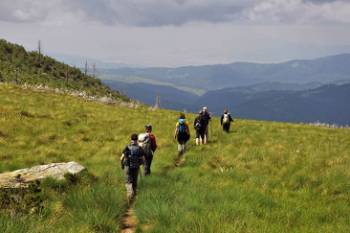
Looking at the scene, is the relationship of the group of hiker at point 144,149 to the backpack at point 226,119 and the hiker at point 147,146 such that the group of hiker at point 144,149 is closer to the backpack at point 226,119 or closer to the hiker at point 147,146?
the hiker at point 147,146

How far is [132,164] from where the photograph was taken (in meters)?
15.1

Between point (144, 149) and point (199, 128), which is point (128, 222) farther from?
point (199, 128)

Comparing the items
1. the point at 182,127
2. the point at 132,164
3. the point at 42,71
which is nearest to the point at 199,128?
the point at 182,127

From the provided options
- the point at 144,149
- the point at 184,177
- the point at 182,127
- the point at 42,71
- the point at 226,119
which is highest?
the point at 42,71

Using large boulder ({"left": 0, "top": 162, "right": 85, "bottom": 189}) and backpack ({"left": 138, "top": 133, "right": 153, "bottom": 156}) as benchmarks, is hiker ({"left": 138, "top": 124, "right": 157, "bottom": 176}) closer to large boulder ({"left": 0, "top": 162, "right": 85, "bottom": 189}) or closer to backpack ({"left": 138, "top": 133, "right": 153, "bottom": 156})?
backpack ({"left": 138, "top": 133, "right": 153, "bottom": 156})

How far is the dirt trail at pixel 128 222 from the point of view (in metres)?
10.8

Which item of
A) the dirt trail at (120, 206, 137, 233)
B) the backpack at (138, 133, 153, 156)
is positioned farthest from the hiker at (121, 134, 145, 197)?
the backpack at (138, 133, 153, 156)

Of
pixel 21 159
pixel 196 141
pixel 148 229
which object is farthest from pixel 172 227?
pixel 196 141

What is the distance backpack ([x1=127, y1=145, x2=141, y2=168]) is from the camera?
15164 millimetres

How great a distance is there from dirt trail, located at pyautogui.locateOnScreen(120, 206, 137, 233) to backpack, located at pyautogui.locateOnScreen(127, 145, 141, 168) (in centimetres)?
261

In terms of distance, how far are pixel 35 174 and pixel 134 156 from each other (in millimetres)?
3136

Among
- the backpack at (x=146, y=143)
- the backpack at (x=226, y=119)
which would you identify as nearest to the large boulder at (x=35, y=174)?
the backpack at (x=146, y=143)

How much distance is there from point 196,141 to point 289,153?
18.7 feet

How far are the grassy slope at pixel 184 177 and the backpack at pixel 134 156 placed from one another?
0.87 meters
